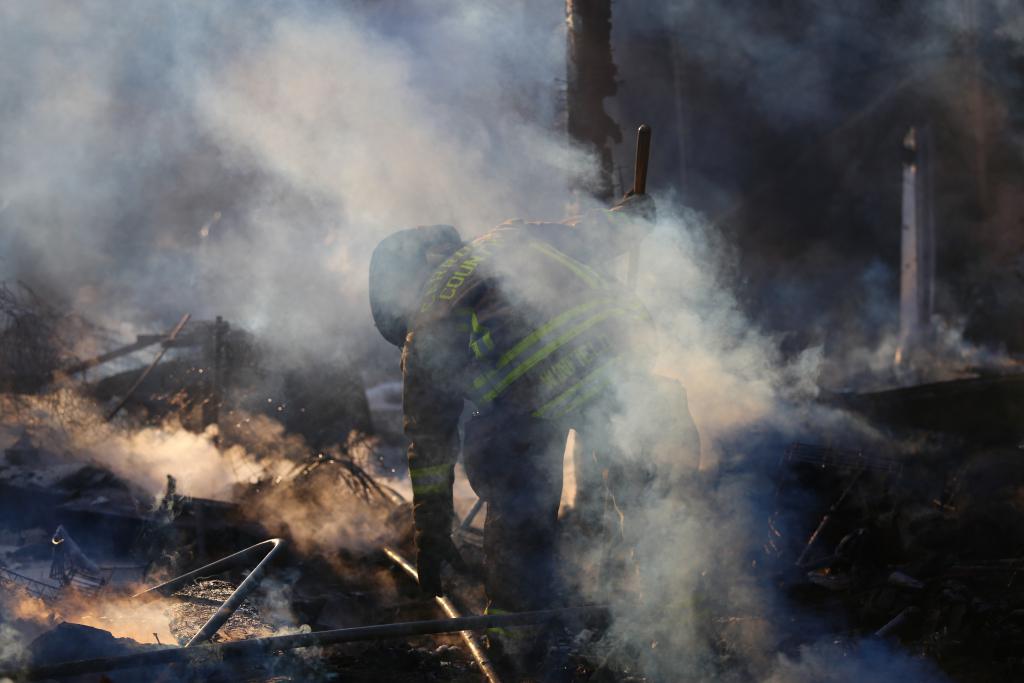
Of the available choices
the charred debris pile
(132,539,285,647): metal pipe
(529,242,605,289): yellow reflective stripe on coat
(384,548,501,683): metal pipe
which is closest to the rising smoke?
the charred debris pile

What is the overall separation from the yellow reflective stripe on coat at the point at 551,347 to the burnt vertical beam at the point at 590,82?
4647 millimetres

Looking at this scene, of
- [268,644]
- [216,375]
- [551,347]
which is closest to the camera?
[268,644]

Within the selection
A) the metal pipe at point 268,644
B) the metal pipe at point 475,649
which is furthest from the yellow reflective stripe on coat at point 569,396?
the metal pipe at point 475,649

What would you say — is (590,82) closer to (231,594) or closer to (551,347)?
(551,347)

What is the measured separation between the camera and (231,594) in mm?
3947

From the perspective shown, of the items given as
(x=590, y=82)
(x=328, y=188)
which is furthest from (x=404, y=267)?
(x=328, y=188)

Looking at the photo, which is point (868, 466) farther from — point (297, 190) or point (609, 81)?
point (297, 190)

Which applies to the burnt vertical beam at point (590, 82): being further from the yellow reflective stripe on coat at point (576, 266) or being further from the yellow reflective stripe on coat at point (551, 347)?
the yellow reflective stripe on coat at point (551, 347)

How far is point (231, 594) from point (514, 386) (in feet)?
6.15

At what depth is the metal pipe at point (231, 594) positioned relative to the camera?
286 centimetres

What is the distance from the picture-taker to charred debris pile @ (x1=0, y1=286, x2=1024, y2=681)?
10.5ft

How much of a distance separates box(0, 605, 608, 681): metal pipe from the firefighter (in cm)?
28

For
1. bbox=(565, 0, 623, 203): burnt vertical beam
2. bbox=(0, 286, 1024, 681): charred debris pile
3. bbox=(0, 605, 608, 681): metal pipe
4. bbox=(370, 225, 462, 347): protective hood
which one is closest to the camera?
bbox=(0, 605, 608, 681): metal pipe

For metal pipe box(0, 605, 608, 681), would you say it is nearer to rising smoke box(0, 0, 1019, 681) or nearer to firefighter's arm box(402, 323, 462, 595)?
rising smoke box(0, 0, 1019, 681)
